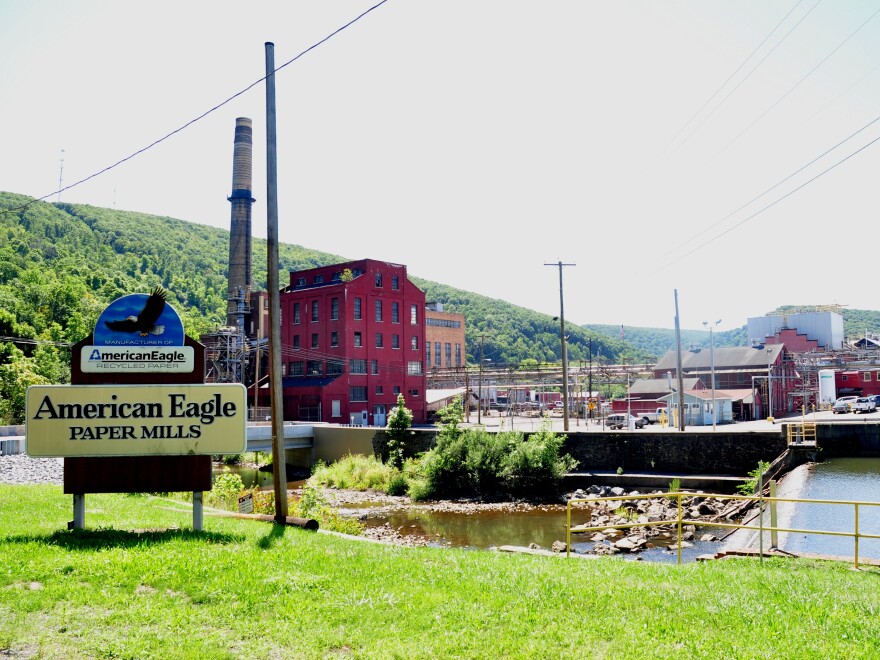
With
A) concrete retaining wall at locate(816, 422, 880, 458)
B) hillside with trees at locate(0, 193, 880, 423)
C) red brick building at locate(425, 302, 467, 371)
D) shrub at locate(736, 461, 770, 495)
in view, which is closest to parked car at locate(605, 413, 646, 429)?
concrete retaining wall at locate(816, 422, 880, 458)

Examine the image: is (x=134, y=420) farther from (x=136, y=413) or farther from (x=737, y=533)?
(x=737, y=533)

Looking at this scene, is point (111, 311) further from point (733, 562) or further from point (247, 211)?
point (247, 211)

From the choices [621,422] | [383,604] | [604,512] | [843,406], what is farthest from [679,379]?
[383,604]

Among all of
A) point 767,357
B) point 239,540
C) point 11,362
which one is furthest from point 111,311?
point 767,357

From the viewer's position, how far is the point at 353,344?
196 feet

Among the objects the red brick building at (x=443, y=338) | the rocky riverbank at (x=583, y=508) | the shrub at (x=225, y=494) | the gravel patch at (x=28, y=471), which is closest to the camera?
the shrub at (x=225, y=494)

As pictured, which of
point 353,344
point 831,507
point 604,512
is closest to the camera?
point 831,507

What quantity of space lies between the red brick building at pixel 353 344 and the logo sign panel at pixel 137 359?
44758mm

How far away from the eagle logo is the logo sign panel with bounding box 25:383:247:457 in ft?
3.13

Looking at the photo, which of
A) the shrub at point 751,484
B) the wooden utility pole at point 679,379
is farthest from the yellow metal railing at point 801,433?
the wooden utility pole at point 679,379

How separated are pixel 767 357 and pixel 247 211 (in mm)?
53545

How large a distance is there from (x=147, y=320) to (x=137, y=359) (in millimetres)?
675

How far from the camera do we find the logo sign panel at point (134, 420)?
37.4 ft

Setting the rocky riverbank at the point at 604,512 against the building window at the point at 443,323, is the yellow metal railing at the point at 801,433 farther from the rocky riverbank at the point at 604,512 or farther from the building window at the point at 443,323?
the building window at the point at 443,323
